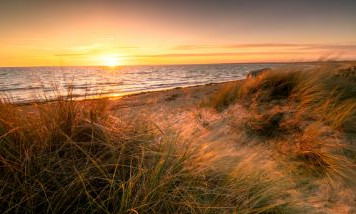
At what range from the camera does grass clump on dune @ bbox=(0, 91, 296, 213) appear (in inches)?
72.6

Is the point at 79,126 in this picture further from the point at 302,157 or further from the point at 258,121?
the point at 258,121

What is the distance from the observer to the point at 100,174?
6.88ft

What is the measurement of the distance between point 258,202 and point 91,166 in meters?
1.29

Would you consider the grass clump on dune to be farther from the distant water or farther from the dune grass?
the dune grass

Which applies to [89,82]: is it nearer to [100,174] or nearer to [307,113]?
[307,113]

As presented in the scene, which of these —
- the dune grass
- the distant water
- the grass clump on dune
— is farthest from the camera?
the dune grass

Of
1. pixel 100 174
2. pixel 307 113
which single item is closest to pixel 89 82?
pixel 307 113

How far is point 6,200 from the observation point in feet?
5.85

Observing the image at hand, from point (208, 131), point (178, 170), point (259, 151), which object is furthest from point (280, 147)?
point (178, 170)

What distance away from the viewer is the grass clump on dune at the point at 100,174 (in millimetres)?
1844

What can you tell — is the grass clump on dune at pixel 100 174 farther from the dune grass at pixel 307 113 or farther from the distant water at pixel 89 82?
the dune grass at pixel 307 113

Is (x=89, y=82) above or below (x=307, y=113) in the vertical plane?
below

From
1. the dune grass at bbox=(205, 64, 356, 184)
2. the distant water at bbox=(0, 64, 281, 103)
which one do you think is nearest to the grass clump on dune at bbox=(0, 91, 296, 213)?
the distant water at bbox=(0, 64, 281, 103)

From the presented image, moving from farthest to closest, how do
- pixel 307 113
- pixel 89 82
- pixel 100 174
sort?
1. pixel 89 82
2. pixel 307 113
3. pixel 100 174
